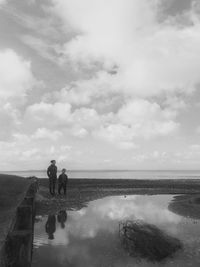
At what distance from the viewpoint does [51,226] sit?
45.9 ft

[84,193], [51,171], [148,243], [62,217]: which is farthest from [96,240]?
[84,193]

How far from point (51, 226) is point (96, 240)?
328cm

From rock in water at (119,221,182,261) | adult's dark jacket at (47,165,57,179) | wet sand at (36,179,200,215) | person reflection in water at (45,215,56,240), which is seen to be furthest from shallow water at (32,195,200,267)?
adult's dark jacket at (47,165,57,179)

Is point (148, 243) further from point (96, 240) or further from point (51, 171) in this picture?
point (51, 171)

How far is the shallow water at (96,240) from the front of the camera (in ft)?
30.1

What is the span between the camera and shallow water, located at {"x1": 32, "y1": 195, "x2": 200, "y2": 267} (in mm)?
9180

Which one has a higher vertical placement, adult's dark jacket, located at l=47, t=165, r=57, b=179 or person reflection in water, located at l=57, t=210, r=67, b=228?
adult's dark jacket, located at l=47, t=165, r=57, b=179

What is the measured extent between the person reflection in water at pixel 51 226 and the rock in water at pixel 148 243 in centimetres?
289

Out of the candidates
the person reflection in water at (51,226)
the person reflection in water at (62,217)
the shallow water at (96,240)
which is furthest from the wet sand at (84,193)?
the shallow water at (96,240)

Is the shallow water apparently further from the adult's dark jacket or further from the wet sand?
the adult's dark jacket

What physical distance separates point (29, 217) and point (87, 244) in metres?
2.32

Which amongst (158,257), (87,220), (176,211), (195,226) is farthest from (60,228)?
(176,211)

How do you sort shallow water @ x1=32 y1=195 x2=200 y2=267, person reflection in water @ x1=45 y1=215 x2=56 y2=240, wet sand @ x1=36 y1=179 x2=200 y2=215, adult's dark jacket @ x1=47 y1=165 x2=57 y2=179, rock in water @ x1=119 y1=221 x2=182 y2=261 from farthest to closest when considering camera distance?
adult's dark jacket @ x1=47 y1=165 x2=57 y2=179 < wet sand @ x1=36 y1=179 x2=200 y2=215 < person reflection in water @ x1=45 y1=215 x2=56 y2=240 < rock in water @ x1=119 y1=221 x2=182 y2=261 < shallow water @ x1=32 y1=195 x2=200 y2=267

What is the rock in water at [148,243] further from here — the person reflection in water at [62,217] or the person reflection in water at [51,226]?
the person reflection in water at [62,217]
